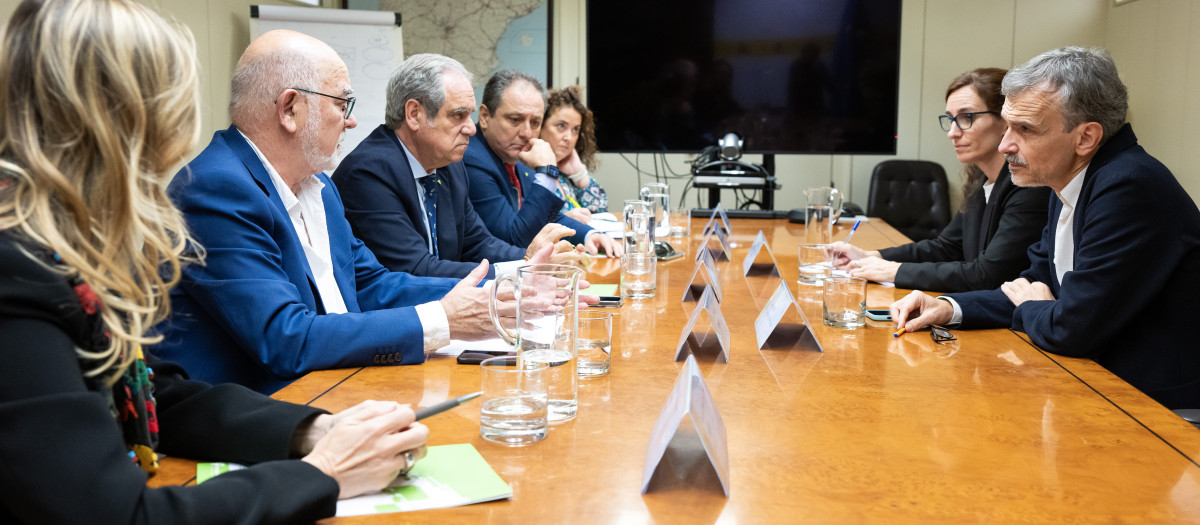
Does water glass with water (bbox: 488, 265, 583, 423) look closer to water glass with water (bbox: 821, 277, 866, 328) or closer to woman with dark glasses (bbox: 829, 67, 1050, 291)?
water glass with water (bbox: 821, 277, 866, 328)

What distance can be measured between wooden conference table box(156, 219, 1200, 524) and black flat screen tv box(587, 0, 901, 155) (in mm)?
3960

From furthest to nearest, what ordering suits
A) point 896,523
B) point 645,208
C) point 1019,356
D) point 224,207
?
1. point 645,208
2. point 1019,356
3. point 224,207
4. point 896,523

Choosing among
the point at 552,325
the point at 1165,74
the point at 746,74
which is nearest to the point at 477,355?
the point at 552,325

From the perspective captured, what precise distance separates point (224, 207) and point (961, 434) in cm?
115

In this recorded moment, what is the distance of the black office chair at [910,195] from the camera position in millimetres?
5801

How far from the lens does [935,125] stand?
6.20 m

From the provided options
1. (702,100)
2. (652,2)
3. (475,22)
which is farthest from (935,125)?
(475,22)

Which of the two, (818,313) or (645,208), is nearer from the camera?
(818,313)

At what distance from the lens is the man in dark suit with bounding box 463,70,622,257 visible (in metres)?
3.43

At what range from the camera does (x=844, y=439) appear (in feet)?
3.60

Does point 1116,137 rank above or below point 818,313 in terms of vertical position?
above

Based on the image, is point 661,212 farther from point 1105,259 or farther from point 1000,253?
point 1105,259

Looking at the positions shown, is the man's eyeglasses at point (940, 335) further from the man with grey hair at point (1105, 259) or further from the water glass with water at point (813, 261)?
the water glass with water at point (813, 261)

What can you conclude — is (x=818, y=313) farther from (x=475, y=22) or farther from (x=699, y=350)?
(x=475, y=22)
